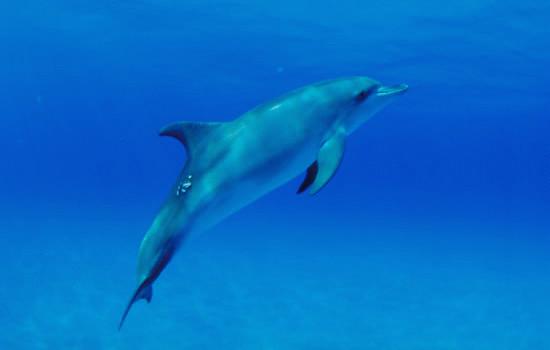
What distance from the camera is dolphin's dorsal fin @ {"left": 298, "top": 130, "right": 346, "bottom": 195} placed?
5.34 metres

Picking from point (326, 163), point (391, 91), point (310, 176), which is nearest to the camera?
point (326, 163)

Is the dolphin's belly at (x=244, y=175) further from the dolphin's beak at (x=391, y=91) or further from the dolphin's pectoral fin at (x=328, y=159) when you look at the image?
the dolphin's beak at (x=391, y=91)

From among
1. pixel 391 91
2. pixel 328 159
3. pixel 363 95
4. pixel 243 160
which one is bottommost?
pixel 243 160

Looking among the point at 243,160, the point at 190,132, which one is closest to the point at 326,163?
the point at 243,160

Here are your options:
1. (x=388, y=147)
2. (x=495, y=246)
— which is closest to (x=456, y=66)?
(x=495, y=246)

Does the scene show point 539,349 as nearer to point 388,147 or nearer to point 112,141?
point 388,147

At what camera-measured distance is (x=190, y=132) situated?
17.5 feet

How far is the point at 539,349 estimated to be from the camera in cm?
1323

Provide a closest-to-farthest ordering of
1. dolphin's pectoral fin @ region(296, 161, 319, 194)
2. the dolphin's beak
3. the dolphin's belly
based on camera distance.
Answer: the dolphin's belly → dolphin's pectoral fin @ region(296, 161, 319, 194) → the dolphin's beak

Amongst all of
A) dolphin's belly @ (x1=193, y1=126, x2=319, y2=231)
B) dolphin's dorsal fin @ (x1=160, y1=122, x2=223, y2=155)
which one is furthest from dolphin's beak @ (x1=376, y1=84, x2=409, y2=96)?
dolphin's dorsal fin @ (x1=160, y1=122, x2=223, y2=155)

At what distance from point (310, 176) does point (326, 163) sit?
21cm

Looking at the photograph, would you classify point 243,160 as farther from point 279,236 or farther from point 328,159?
point 279,236

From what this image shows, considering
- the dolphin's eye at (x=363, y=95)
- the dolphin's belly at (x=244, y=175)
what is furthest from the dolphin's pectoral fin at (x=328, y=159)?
the dolphin's eye at (x=363, y=95)

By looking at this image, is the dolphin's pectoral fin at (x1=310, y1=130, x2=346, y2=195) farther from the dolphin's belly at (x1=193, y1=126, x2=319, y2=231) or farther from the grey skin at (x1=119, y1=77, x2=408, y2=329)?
the dolphin's belly at (x1=193, y1=126, x2=319, y2=231)
